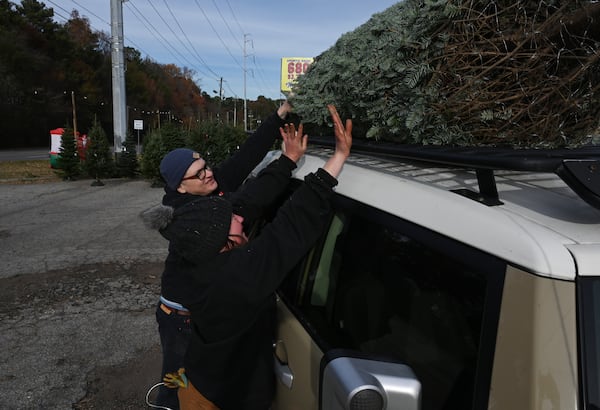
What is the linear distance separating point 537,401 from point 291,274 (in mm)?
1195

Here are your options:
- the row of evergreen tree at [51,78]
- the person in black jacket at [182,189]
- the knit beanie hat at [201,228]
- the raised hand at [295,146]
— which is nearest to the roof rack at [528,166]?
the knit beanie hat at [201,228]

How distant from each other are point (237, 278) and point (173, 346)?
107 centimetres

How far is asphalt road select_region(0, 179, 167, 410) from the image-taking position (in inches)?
129

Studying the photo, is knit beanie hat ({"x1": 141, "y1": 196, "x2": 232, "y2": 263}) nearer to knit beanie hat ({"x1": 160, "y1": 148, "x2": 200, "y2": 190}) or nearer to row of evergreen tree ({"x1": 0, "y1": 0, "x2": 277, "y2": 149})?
knit beanie hat ({"x1": 160, "y1": 148, "x2": 200, "y2": 190})

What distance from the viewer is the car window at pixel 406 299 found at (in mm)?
1042

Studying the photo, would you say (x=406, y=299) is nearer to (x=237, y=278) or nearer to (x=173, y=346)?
(x=237, y=278)

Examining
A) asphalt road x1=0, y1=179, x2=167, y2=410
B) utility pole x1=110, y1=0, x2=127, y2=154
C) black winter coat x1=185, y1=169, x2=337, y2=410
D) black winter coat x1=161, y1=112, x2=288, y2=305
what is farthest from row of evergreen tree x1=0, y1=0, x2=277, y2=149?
black winter coat x1=185, y1=169, x2=337, y2=410

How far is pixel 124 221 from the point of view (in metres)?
8.91

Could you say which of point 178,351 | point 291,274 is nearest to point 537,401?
point 291,274

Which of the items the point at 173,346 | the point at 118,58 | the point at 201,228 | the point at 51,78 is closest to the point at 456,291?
the point at 201,228

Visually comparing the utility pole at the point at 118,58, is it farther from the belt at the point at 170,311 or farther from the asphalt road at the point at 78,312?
the belt at the point at 170,311

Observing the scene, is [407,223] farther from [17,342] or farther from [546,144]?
[17,342]

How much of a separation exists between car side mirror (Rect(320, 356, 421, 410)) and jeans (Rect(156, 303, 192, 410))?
1428 millimetres

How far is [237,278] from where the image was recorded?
1.48 m
